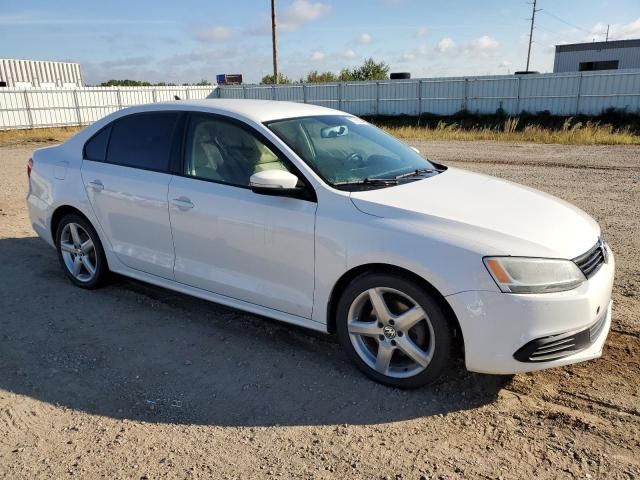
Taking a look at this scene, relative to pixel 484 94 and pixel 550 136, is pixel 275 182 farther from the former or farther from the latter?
pixel 484 94

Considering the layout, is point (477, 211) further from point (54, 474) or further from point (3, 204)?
point (3, 204)

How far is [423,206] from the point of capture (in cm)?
333

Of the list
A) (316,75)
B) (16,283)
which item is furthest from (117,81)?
(16,283)

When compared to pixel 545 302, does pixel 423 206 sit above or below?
above

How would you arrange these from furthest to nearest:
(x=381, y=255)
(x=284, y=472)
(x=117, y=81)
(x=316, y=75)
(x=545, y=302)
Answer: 1. (x=117, y=81)
2. (x=316, y=75)
3. (x=381, y=255)
4. (x=545, y=302)
5. (x=284, y=472)

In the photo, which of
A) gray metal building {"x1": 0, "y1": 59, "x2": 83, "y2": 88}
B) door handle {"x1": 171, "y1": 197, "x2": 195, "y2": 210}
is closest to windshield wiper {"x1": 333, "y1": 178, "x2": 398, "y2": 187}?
door handle {"x1": 171, "y1": 197, "x2": 195, "y2": 210}

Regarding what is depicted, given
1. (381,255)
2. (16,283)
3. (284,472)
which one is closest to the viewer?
(284,472)

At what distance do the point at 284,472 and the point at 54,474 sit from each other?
1.15m

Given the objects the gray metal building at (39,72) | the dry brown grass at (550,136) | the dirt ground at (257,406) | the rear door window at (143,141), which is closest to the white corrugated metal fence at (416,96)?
the dry brown grass at (550,136)

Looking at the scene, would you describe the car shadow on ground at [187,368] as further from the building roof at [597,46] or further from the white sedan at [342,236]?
the building roof at [597,46]

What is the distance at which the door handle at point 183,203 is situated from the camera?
405 cm

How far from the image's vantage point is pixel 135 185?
4.42 m

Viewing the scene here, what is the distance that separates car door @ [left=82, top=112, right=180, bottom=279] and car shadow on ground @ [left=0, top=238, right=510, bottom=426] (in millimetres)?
507

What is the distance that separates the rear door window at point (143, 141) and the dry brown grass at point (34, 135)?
72.3 feet
